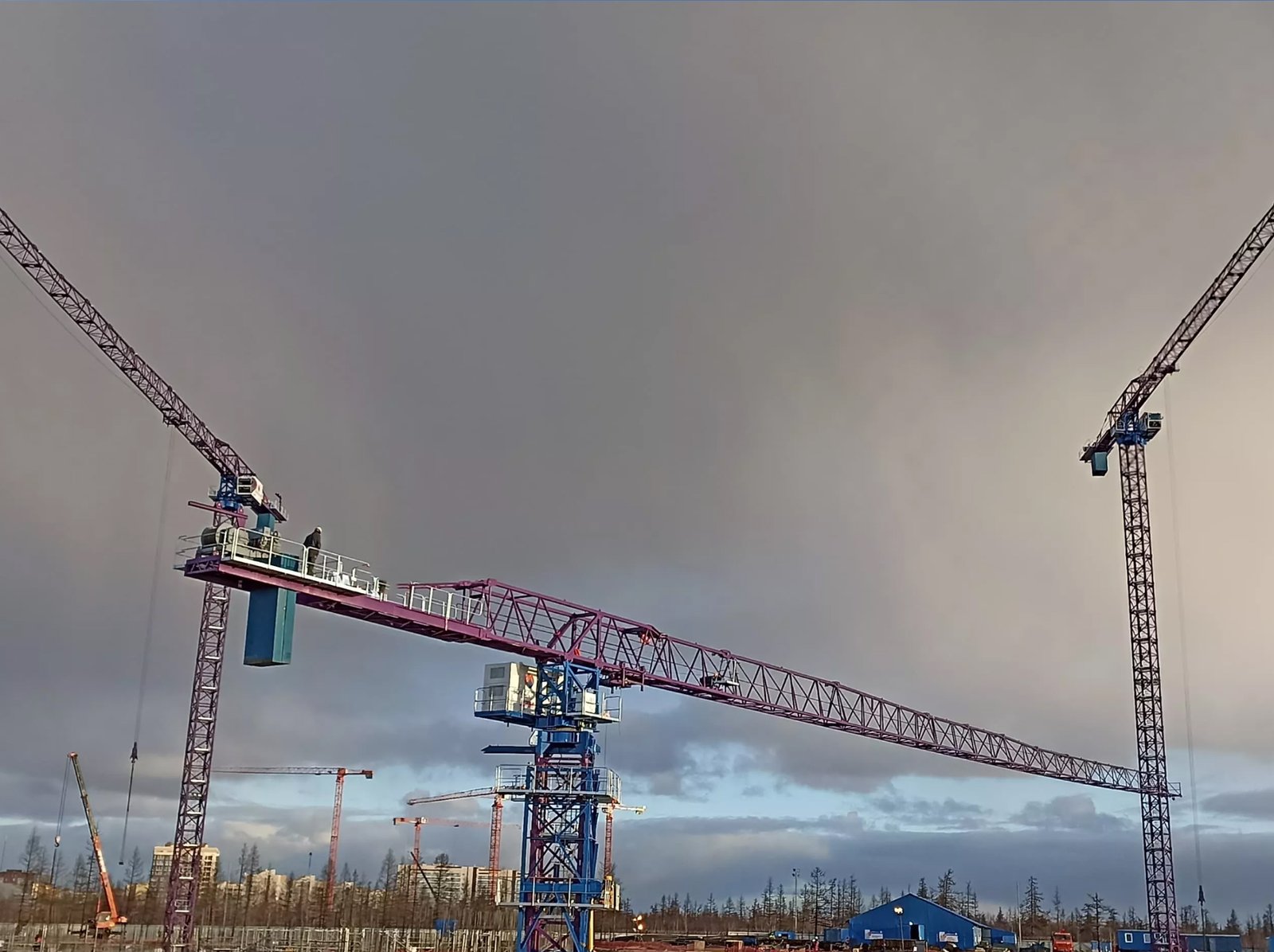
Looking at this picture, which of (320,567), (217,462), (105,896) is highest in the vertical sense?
(217,462)

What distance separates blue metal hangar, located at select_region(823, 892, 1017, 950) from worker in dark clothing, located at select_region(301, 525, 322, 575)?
96130mm

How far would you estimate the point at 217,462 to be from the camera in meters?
107

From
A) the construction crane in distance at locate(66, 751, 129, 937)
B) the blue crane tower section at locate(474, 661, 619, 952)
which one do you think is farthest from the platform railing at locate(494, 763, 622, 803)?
the construction crane in distance at locate(66, 751, 129, 937)

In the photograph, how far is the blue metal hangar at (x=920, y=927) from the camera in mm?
123625

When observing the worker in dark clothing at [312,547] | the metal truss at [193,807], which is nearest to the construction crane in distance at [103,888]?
the metal truss at [193,807]

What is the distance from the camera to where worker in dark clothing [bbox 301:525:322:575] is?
51.8 meters

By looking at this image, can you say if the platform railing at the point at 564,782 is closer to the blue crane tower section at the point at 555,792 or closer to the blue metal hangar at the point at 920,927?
the blue crane tower section at the point at 555,792

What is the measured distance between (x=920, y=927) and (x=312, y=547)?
98643mm

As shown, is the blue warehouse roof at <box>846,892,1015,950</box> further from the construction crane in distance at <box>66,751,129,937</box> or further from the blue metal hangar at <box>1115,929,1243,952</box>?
the construction crane in distance at <box>66,751,129,937</box>

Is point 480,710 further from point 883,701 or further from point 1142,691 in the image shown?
point 1142,691

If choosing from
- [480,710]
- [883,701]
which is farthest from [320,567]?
[883,701]

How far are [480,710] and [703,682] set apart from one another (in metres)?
22.5

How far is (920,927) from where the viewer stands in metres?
124

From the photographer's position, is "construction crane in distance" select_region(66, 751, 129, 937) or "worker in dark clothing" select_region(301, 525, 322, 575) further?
"construction crane in distance" select_region(66, 751, 129, 937)
